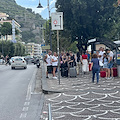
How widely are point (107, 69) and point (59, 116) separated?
8876mm

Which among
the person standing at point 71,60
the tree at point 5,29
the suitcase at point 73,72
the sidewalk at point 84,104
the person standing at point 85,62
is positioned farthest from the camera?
the tree at point 5,29

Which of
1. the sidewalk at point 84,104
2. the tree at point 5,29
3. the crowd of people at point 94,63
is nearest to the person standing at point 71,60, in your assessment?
the crowd of people at point 94,63

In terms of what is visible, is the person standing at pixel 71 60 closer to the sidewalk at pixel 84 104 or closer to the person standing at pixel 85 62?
the person standing at pixel 85 62

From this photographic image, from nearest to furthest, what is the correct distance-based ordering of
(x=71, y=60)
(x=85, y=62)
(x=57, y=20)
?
(x=57, y=20)
(x=71, y=60)
(x=85, y=62)

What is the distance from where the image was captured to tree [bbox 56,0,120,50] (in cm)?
3297

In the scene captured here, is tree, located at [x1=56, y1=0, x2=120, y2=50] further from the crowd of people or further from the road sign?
the road sign

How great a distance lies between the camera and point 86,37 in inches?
1437

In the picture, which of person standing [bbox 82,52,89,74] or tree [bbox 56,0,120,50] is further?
tree [bbox 56,0,120,50]

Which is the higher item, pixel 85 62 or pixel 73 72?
pixel 85 62

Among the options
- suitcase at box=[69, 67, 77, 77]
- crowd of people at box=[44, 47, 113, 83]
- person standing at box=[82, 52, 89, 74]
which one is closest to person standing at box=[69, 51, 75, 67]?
crowd of people at box=[44, 47, 113, 83]

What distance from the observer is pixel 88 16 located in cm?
3325

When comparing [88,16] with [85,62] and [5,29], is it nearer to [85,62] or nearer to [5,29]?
[85,62]

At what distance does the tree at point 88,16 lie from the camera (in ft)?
108

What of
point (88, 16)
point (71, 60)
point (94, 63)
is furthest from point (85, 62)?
point (88, 16)
